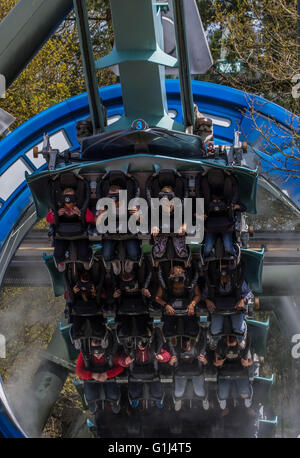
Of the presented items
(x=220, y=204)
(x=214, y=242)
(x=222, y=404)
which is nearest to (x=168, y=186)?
(x=220, y=204)

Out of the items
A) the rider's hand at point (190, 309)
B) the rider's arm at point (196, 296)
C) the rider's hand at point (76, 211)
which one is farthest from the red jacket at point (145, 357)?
the rider's hand at point (76, 211)

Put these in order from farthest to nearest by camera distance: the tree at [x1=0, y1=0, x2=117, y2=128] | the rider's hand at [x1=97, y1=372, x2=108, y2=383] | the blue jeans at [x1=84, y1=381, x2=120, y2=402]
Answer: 1. the tree at [x1=0, y1=0, x2=117, y2=128]
2. the blue jeans at [x1=84, y1=381, x2=120, y2=402]
3. the rider's hand at [x1=97, y1=372, x2=108, y2=383]

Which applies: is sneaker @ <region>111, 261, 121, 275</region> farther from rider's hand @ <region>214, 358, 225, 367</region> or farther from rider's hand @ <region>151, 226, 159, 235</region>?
rider's hand @ <region>214, 358, 225, 367</region>

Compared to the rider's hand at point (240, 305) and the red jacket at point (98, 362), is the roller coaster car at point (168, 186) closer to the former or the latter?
the rider's hand at point (240, 305)

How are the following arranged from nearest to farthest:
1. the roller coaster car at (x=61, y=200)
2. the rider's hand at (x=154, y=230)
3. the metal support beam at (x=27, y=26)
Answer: the rider's hand at (x=154, y=230)
the roller coaster car at (x=61, y=200)
the metal support beam at (x=27, y=26)

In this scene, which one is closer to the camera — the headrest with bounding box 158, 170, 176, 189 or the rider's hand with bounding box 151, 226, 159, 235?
the rider's hand with bounding box 151, 226, 159, 235

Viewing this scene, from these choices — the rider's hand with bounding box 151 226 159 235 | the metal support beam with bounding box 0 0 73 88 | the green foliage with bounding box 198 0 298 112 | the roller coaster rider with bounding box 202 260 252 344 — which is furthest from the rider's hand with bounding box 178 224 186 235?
the green foliage with bounding box 198 0 298 112

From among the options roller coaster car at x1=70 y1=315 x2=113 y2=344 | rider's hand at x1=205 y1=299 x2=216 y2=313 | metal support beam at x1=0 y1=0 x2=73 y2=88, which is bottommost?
roller coaster car at x1=70 y1=315 x2=113 y2=344

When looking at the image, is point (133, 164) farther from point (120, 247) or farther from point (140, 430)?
point (140, 430)

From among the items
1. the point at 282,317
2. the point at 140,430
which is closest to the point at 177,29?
the point at 140,430
